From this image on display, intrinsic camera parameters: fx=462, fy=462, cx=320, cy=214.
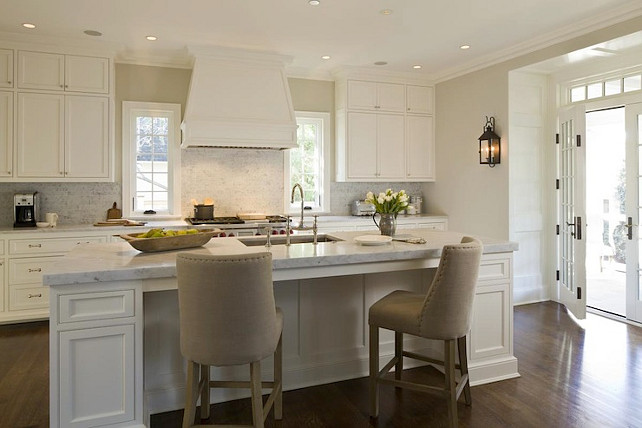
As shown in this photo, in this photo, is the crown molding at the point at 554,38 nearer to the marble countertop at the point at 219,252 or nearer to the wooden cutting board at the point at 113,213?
the marble countertop at the point at 219,252

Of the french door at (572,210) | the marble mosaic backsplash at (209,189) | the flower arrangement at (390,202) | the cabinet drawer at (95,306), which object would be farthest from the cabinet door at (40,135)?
the french door at (572,210)

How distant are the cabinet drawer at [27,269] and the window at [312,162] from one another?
2831 millimetres

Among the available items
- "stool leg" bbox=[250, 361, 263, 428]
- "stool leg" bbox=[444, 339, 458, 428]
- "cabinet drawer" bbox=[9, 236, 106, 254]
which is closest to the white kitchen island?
"stool leg" bbox=[250, 361, 263, 428]

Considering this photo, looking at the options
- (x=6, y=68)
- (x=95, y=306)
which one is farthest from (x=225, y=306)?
(x=6, y=68)

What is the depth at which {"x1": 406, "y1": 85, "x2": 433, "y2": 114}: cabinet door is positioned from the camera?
6.14m

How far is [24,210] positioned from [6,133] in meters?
0.77

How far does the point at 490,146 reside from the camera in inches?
205

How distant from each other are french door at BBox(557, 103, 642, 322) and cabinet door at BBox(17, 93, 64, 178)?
206 inches

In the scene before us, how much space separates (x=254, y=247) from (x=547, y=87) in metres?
4.12

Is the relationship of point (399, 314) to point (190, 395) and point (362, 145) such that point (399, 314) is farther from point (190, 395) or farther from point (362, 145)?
point (362, 145)

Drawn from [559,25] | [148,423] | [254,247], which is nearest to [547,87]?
[559,25]

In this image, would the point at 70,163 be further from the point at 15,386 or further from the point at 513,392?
the point at 513,392

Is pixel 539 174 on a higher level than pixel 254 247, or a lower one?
higher

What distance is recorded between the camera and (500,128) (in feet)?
17.0
